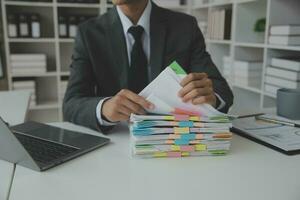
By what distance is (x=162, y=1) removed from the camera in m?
3.19

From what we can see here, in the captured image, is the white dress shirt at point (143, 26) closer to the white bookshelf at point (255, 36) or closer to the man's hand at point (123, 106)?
the man's hand at point (123, 106)

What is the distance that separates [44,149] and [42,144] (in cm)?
4

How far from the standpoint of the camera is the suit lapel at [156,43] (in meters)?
1.32

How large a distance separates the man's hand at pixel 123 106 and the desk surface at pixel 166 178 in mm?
108

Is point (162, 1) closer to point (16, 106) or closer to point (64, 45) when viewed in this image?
point (64, 45)

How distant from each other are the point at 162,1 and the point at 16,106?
7.09ft

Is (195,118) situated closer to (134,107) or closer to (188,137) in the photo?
(188,137)

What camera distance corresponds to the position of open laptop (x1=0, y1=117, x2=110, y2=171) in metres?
0.69

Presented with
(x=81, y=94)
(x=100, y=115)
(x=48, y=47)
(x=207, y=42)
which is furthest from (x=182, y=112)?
(x=48, y=47)

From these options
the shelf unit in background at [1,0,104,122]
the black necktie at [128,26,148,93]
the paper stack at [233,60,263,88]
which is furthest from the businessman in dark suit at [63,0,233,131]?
the shelf unit in background at [1,0,104,122]

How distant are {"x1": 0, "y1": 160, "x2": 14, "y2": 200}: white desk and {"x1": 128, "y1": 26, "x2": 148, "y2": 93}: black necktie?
64cm

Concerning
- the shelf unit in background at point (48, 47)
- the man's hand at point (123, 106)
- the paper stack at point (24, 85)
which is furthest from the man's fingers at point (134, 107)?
the paper stack at point (24, 85)

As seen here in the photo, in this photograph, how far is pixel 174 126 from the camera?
78cm

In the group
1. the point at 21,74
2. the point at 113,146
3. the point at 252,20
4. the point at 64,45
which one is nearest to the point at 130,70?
the point at 113,146
